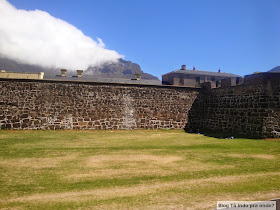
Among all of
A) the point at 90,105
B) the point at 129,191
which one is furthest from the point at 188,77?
the point at 129,191

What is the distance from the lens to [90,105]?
17656 mm

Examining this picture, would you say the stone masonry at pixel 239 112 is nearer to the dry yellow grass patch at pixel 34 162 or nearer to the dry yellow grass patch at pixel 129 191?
the dry yellow grass patch at pixel 129 191

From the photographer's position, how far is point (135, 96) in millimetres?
18625

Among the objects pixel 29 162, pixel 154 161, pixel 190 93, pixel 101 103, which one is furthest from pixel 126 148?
pixel 190 93

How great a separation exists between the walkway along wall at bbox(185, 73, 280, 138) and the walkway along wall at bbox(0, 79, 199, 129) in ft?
4.01

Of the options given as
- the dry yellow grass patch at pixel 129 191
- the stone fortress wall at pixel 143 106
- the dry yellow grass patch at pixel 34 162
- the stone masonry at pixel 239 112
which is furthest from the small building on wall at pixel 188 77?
the dry yellow grass patch at pixel 129 191

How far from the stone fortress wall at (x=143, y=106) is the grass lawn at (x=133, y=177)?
5390 millimetres

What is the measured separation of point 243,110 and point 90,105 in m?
10.9

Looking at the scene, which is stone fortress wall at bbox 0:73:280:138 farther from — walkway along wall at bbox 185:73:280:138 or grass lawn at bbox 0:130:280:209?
grass lawn at bbox 0:130:280:209

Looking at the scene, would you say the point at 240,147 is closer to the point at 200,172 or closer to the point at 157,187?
the point at 200,172

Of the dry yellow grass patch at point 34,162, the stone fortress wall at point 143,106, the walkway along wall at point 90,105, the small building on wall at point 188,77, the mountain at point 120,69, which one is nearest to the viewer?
the dry yellow grass patch at point 34,162

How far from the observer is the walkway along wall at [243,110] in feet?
45.5

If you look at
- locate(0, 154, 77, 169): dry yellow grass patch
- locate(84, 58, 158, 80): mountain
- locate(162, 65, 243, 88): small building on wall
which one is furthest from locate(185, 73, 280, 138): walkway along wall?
locate(84, 58, 158, 80): mountain

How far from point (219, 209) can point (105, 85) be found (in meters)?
15.0
